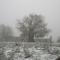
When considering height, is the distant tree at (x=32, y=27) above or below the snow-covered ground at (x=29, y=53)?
above

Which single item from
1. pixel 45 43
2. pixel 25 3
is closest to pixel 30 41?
pixel 45 43

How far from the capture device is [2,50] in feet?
4.23

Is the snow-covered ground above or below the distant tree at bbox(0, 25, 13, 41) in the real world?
below

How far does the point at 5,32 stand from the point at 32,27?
1.21ft

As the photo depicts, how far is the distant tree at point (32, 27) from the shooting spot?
4.18ft

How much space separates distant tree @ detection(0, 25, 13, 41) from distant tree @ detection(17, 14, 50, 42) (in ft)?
0.44

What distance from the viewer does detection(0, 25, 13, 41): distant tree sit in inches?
51.1

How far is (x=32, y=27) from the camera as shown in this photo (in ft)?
4.23

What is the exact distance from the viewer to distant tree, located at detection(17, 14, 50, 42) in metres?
1.28

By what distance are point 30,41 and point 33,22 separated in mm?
254

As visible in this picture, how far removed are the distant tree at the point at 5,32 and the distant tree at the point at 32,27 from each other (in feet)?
0.44

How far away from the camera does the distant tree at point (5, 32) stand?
1297 mm

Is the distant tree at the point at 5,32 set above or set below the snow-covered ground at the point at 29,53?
above

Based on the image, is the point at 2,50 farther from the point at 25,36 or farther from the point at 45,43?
the point at 45,43
